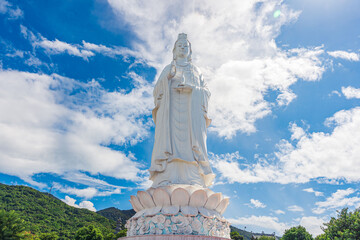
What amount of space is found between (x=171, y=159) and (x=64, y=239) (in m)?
17.7

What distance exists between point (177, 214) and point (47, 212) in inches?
902

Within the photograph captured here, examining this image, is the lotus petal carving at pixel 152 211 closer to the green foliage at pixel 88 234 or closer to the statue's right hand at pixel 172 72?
the statue's right hand at pixel 172 72

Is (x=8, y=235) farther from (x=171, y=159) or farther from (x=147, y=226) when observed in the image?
(x=171, y=159)

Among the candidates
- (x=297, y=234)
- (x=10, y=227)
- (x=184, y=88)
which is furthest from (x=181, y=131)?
(x=297, y=234)

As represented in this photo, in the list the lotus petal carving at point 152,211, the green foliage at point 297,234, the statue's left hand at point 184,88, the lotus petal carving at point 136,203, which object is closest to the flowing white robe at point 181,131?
the statue's left hand at point 184,88

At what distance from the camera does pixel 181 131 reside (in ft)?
32.4

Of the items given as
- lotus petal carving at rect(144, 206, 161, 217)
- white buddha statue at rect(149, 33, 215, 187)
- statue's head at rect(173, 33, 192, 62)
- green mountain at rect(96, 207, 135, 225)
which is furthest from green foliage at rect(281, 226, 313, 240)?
green mountain at rect(96, 207, 135, 225)

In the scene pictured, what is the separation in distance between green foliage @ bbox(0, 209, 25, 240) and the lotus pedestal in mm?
3760

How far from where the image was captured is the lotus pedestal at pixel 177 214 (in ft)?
24.5

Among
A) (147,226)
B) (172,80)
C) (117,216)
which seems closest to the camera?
(147,226)

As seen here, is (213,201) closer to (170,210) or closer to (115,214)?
(170,210)

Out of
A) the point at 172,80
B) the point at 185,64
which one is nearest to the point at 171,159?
the point at 172,80

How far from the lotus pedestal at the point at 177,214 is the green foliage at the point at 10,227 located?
376 centimetres

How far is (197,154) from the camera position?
31.4 ft
